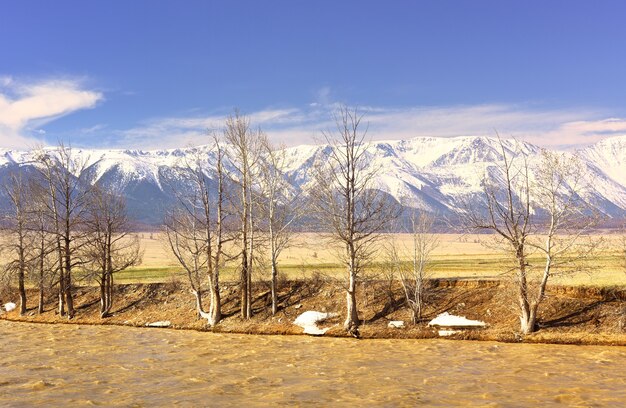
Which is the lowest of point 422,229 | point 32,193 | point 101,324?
point 101,324

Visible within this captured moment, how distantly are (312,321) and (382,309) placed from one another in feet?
16.4

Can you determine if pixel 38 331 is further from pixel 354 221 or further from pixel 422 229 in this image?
pixel 422 229

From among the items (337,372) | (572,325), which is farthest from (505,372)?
(572,325)

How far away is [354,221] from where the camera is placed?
112 ft

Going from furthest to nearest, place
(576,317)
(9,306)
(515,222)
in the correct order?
(9,306) → (576,317) → (515,222)

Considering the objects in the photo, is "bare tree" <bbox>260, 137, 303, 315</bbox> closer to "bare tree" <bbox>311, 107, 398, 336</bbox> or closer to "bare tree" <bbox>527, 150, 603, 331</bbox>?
"bare tree" <bbox>311, 107, 398, 336</bbox>

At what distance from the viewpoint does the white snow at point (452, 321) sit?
32.0 metres

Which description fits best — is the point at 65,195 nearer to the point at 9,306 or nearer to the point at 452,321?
the point at 9,306

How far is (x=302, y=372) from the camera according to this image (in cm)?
2277

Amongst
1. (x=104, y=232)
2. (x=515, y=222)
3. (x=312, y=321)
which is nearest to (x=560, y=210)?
(x=515, y=222)

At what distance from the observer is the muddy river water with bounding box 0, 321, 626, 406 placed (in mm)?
18109

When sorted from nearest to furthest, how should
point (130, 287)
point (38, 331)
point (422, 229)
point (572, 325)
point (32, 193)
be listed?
point (572, 325)
point (422, 229)
point (38, 331)
point (32, 193)
point (130, 287)

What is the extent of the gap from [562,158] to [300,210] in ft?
58.4

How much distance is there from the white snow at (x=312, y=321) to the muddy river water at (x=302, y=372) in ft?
5.38
